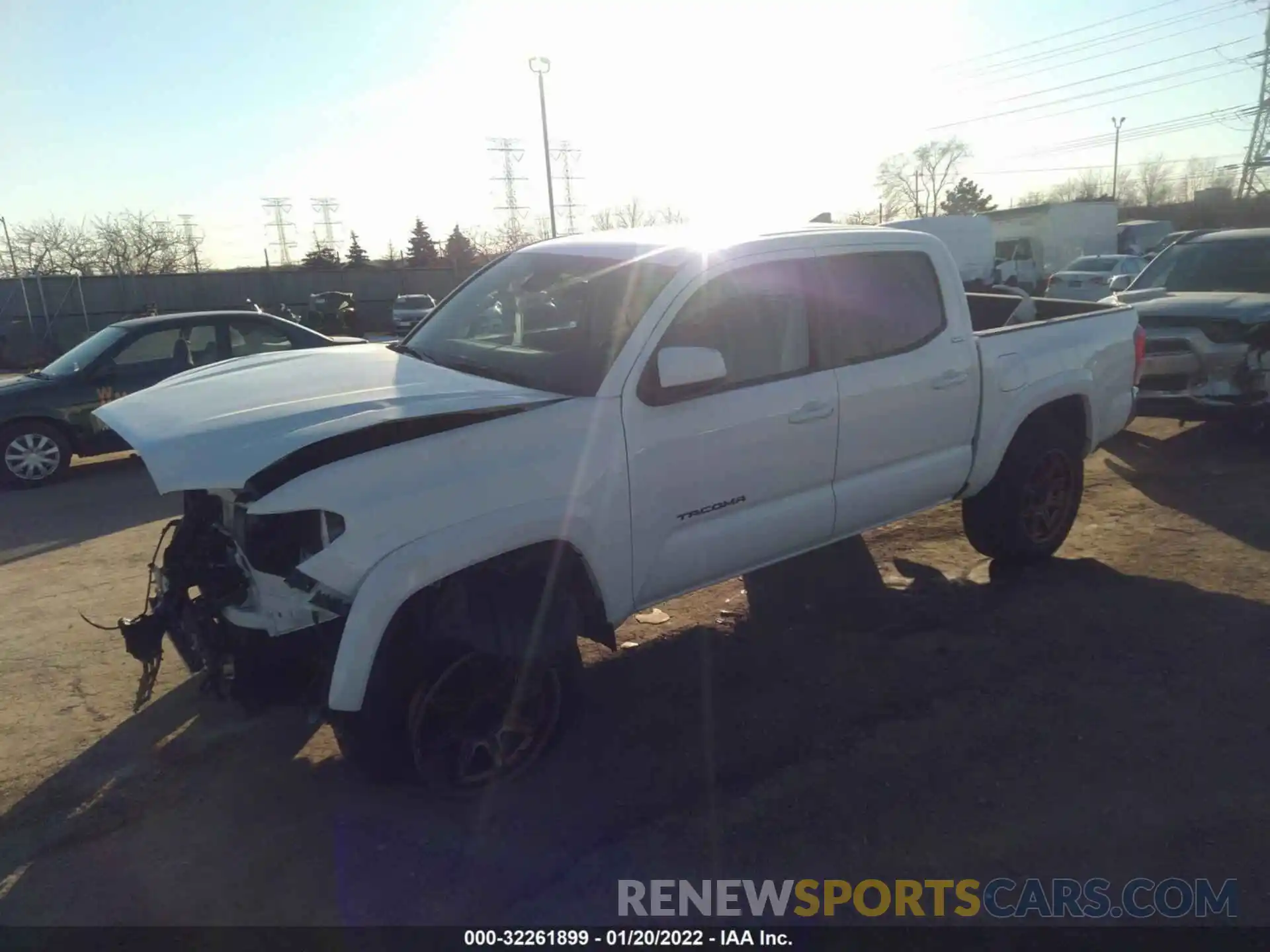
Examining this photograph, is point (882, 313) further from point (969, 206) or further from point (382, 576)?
point (969, 206)

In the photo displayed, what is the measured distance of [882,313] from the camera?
455cm

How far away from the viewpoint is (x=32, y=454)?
28.6 ft

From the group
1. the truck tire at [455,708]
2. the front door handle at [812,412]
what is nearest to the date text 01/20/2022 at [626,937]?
the truck tire at [455,708]

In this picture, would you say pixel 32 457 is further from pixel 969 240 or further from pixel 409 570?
pixel 969 240

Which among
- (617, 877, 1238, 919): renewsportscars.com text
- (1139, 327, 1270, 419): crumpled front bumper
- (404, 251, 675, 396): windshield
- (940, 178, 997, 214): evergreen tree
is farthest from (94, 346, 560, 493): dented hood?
(940, 178, 997, 214): evergreen tree

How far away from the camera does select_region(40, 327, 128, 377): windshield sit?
9047 millimetres

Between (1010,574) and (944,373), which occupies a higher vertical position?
(944,373)

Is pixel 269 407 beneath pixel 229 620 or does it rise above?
above

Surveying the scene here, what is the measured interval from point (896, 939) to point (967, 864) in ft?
1.41

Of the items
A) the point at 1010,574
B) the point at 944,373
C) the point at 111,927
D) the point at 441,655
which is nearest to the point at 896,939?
the point at 441,655

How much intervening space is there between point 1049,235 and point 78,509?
34058 millimetres

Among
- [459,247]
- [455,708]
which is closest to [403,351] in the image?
[455,708]

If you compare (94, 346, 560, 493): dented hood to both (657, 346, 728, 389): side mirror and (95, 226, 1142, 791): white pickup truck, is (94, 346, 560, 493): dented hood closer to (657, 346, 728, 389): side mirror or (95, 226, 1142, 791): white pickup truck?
(95, 226, 1142, 791): white pickup truck

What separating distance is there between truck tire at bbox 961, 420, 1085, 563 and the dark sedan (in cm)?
580
